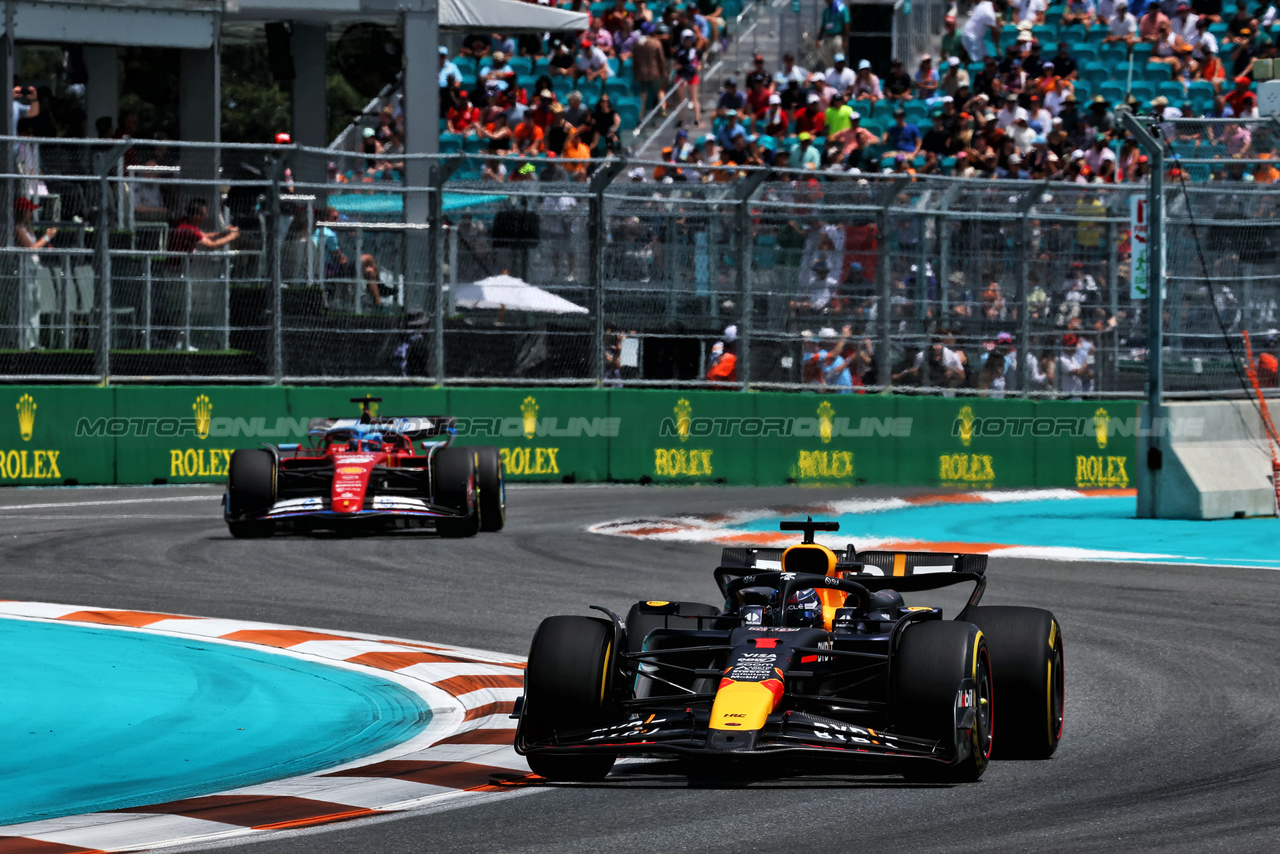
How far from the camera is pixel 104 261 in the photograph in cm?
1853

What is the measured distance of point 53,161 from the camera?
18.8 metres

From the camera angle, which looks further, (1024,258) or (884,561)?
(1024,258)

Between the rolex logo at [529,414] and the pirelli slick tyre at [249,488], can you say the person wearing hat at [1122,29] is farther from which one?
the pirelli slick tyre at [249,488]

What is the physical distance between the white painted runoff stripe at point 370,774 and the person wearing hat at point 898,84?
59.8ft

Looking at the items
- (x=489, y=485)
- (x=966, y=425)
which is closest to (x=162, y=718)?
(x=489, y=485)

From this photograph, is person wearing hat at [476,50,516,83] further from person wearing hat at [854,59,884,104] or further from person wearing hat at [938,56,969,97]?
person wearing hat at [938,56,969,97]

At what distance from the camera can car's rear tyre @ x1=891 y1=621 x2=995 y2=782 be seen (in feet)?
20.7

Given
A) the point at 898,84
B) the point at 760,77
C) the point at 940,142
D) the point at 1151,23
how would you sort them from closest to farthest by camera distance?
the point at 940,142
the point at 898,84
the point at 760,77
the point at 1151,23

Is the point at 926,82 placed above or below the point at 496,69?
below

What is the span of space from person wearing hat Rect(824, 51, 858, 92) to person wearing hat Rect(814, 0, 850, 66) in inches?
38.7

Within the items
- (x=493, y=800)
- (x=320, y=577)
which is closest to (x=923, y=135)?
(x=320, y=577)

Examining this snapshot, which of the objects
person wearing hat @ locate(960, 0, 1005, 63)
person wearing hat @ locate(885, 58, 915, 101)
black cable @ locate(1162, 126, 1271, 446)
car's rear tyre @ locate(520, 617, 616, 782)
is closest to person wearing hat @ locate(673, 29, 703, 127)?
person wearing hat @ locate(885, 58, 915, 101)

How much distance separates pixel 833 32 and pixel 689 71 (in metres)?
2.36

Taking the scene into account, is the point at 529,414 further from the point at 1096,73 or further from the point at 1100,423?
the point at 1096,73
